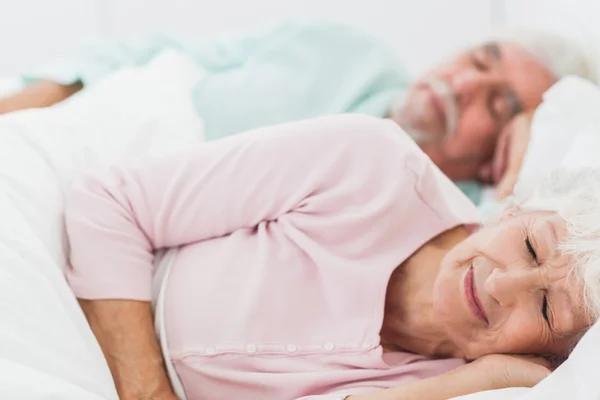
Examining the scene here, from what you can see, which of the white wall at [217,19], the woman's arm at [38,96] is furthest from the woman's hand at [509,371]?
the white wall at [217,19]

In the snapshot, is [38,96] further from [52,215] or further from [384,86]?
[384,86]

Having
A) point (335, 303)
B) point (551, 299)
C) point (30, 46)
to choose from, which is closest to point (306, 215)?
point (335, 303)

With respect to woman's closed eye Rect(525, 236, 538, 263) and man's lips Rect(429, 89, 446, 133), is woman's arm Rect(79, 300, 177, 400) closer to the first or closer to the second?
woman's closed eye Rect(525, 236, 538, 263)

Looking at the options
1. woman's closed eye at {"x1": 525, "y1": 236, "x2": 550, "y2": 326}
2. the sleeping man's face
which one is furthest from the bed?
the sleeping man's face

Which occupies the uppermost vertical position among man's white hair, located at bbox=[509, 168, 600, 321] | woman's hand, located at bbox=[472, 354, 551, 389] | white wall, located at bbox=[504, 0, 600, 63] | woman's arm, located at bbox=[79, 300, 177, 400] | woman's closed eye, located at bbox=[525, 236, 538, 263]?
white wall, located at bbox=[504, 0, 600, 63]

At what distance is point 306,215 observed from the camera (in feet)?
3.94

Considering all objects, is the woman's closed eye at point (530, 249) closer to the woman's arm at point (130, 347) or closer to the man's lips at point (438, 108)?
the woman's arm at point (130, 347)

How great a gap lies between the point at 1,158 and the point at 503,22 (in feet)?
6.89

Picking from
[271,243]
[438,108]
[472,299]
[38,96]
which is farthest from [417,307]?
[38,96]

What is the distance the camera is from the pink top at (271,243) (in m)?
1.12

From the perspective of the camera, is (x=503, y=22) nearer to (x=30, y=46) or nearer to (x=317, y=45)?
(x=317, y=45)

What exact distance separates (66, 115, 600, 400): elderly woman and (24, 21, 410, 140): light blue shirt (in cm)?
74

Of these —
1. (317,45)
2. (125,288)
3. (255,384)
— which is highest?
(317,45)

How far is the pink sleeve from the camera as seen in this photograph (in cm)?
118
